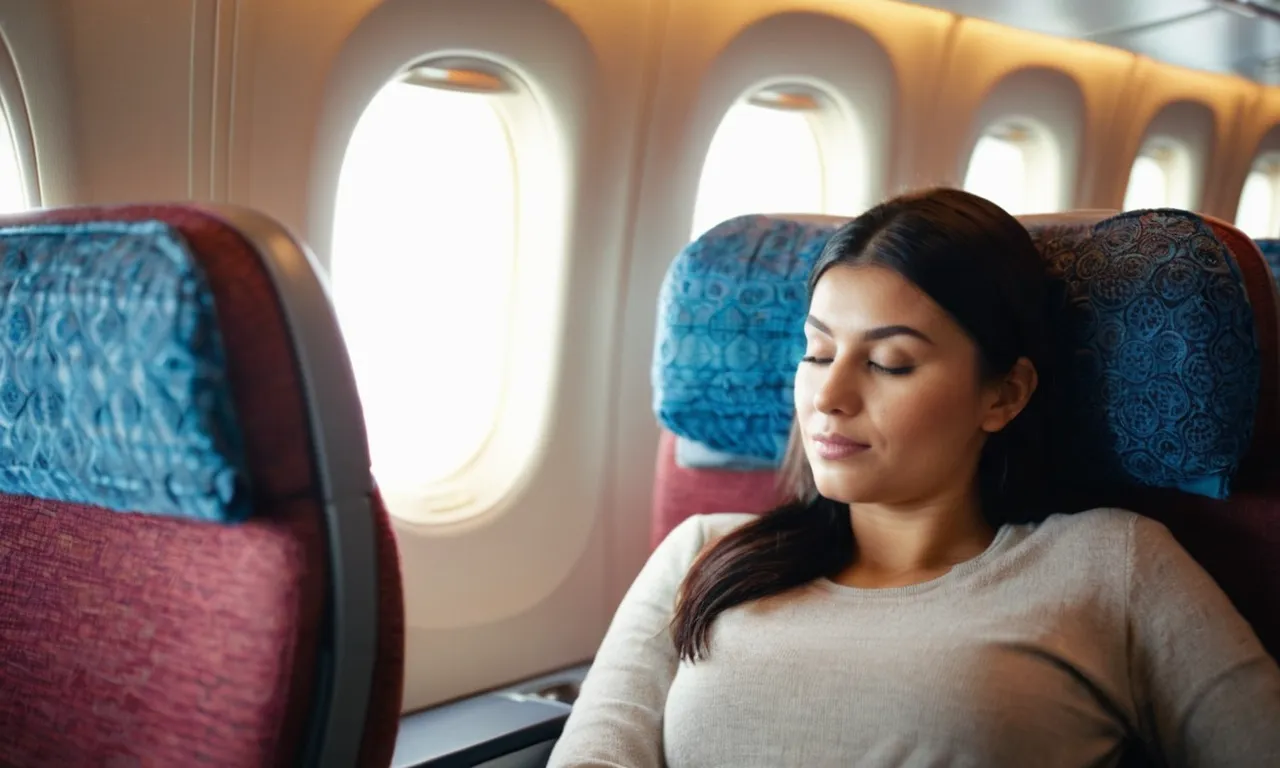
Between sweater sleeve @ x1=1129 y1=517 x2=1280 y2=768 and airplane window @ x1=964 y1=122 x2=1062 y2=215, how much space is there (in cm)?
285

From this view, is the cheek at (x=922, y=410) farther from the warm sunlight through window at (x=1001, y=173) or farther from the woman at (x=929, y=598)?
the warm sunlight through window at (x=1001, y=173)

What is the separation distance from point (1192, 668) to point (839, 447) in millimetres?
513

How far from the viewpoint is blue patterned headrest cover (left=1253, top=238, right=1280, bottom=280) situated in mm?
2715

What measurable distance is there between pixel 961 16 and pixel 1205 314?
234cm

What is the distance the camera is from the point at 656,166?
2939 mm

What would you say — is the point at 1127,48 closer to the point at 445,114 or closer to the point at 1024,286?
the point at 445,114

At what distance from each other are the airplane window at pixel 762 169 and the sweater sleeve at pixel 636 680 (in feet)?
6.47

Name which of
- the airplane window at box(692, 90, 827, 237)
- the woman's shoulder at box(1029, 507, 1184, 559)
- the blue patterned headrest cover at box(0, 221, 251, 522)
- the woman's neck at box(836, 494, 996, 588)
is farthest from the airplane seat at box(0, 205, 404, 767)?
the airplane window at box(692, 90, 827, 237)

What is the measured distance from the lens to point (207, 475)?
101cm

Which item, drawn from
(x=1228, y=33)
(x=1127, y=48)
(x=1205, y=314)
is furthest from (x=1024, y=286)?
(x=1127, y=48)

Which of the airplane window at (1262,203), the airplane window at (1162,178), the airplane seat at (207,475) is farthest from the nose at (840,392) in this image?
the airplane window at (1262,203)

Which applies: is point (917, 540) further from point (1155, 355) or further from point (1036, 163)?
point (1036, 163)

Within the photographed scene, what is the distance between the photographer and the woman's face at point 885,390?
158 centimetres

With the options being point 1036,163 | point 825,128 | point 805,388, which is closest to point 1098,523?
point 805,388
